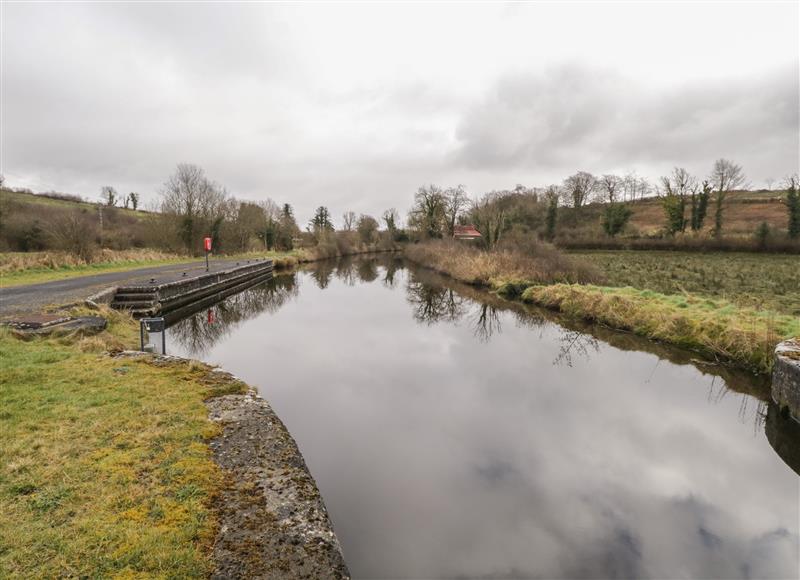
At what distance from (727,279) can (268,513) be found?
64.0ft

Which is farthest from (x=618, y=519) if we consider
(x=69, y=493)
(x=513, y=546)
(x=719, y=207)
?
(x=719, y=207)

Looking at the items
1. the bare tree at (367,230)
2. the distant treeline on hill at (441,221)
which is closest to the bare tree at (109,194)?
the distant treeline on hill at (441,221)

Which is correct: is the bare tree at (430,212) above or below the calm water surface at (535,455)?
above

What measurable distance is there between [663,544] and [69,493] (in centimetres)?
493

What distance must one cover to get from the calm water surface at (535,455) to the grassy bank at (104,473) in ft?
4.56

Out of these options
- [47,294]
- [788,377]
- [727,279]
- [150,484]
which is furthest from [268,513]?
[727,279]

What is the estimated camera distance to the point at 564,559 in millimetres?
3406

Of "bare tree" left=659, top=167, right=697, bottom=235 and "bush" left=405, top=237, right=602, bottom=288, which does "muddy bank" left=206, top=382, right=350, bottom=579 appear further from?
"bare tree" left=659, top=167, right=697, bottom=235

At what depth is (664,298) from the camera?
38.7 feet

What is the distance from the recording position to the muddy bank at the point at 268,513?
2.47 m

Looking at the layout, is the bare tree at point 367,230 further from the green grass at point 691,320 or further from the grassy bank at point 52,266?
the green grass at point 691,320

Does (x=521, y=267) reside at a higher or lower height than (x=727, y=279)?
higher

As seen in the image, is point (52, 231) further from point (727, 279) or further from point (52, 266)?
point (727, 279)

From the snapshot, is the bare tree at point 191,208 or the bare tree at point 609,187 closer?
the bare tree at point 191,208
